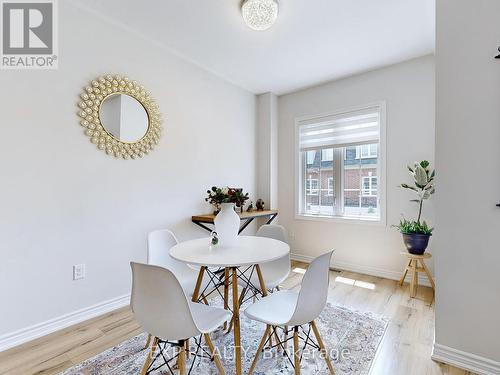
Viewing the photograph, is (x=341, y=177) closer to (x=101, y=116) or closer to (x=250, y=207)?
(x=250, y=207)

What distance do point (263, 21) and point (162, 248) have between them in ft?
6.49

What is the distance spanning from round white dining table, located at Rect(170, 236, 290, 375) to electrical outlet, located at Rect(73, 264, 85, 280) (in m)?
0.98

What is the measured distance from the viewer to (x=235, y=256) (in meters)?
1.52

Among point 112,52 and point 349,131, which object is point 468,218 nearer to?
point 349,131

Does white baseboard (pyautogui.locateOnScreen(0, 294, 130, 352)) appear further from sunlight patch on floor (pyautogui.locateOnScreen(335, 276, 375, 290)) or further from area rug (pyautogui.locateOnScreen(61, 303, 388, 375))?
sunlight patch on floor (pyautogui.locateOnScreen(335, 276, 375, 290))

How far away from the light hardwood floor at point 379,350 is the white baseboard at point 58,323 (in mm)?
47

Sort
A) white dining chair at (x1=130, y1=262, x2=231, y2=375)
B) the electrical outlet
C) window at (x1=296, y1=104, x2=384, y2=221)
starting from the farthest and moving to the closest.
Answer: window at (x1=296, y1=104, x2=384, y2=221) < the electrical outlet < white dining chair at (x1=130, y1=262, x2=231, y2=375)

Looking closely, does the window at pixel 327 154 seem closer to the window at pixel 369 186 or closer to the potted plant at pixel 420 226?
the window at pixel 369 186

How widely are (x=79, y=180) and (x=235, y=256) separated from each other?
1.52 metres

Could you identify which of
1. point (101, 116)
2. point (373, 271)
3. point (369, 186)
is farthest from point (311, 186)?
point (101, 116)

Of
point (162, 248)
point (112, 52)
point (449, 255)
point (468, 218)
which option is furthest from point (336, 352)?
point (112, 52)

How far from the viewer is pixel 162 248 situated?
1929mm

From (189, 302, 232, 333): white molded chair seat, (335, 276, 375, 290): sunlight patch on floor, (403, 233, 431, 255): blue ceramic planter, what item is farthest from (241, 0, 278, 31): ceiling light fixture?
(335, 276, 375, 290): sunlight patch on floor

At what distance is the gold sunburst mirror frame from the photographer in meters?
2.12
